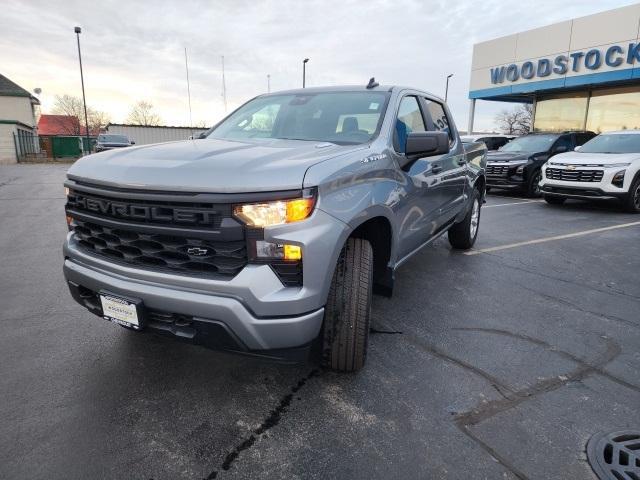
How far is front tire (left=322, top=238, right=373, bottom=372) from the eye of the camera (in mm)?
2445

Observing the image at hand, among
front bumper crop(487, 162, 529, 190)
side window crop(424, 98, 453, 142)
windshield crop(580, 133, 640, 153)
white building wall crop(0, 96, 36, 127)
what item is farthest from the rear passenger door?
white building wall crop(0, 96, 36, 127)

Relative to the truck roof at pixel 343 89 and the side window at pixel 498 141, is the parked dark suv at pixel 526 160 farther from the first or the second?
the truck roof at pixel 343 89

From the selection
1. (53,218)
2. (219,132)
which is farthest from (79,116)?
(219,132)

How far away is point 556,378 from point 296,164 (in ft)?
6.97

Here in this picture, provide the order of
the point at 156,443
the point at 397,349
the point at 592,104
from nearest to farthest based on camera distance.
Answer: the point at 156,443, the point at 397,349, the point at 592,104

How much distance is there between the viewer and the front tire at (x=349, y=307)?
8.02ft

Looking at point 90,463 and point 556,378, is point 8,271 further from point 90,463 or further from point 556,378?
point 556,378

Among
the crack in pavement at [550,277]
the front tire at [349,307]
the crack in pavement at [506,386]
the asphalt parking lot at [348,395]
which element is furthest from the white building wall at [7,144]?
the crack in pavement at [506,386]

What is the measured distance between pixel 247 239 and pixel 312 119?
1.73 m

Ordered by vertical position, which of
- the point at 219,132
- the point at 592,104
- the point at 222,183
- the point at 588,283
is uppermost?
the point at 592,104

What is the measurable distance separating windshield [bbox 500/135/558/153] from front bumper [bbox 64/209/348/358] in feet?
37.6

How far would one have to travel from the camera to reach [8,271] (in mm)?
4617

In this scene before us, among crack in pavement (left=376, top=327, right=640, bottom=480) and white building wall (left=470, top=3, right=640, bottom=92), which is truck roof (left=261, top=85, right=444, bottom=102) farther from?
white building wall (left=470, top=3, right=640, bottom=92)

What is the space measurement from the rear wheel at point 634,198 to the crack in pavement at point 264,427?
898 cm
